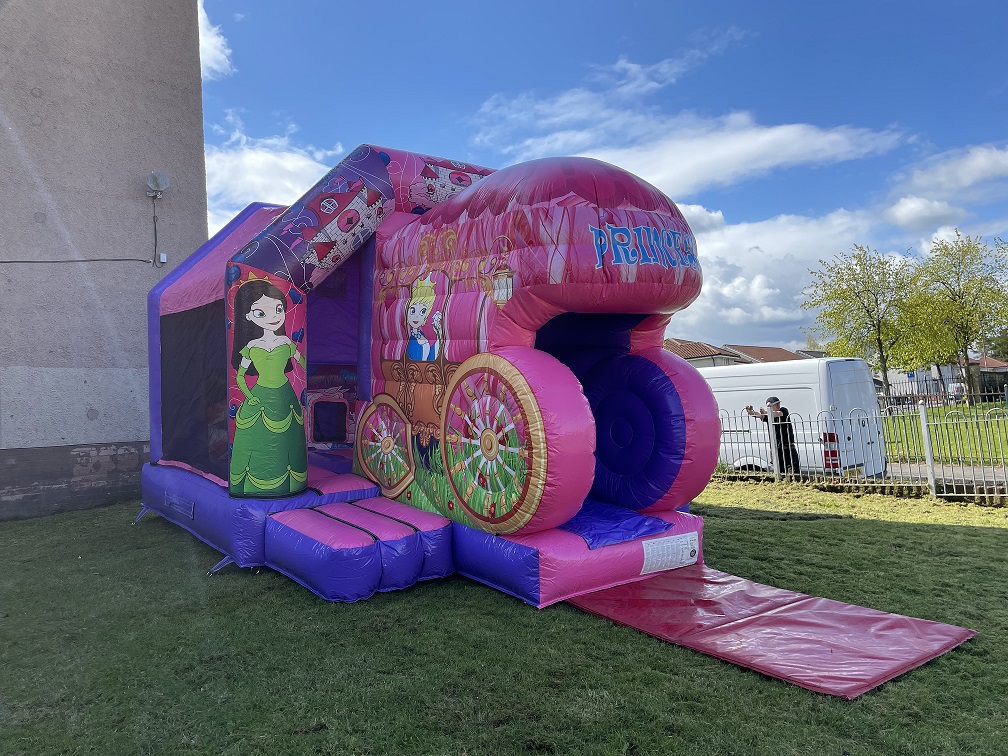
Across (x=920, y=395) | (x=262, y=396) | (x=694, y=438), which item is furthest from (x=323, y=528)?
(x=920, y=395)

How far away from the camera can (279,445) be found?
15.7ft

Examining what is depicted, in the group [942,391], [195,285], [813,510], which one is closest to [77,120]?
[195,285]

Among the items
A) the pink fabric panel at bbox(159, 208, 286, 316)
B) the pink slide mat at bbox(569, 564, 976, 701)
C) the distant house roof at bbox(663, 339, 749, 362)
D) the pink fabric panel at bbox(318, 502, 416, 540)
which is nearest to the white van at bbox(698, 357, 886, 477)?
the pink slide mat at bbox(569, 564, 976, 701)

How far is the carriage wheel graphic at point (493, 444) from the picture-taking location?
147 inches

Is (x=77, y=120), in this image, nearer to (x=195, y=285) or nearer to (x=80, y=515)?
(x=195, y=285)

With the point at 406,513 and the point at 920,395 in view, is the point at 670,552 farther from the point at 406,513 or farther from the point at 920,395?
the point at 920,395

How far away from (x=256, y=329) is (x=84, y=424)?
3.99 metres

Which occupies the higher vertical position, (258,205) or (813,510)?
(258,205)

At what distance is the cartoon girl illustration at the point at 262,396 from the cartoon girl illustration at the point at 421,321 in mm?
930

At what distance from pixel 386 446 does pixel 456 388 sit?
109 centimetres

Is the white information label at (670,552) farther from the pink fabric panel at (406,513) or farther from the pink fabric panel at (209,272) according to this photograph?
the pink fabric panel at (209,272)

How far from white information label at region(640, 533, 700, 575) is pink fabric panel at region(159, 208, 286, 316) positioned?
390 cm

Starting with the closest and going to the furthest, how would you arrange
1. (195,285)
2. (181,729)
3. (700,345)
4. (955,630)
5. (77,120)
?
(181,729)
(955,630)
(195,285)
(77,120)
(700,345)

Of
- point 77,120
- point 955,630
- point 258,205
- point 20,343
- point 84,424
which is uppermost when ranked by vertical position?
point 77,120
